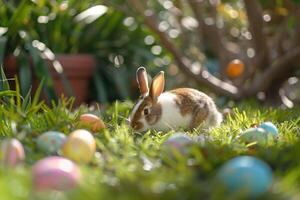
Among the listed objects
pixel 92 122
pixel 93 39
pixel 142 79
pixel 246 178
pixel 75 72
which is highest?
pixel 246 178

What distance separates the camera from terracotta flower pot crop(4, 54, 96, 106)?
4637 millimetres

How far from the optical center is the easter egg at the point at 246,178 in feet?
4.58

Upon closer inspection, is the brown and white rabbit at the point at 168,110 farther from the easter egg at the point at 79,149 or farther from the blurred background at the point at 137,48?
the blurred background at the point at 137,48

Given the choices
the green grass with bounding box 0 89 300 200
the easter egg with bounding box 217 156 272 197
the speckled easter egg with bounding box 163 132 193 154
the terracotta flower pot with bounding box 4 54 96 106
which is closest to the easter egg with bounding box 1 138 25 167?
the green grass with bounding box 0 89 300 200

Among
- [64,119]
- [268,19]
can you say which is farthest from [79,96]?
[64,119]

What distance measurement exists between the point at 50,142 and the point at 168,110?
3.45 ft

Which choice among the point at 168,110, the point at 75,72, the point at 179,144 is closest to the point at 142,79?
the point at 168,110

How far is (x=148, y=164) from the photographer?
1.97 meters

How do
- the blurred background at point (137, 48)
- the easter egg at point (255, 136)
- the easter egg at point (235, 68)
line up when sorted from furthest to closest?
the easter egg at point (235, 68), the blurred background at point (137, 48), the easter egg at point (255, 136)

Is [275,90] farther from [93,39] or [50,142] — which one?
[50,142]

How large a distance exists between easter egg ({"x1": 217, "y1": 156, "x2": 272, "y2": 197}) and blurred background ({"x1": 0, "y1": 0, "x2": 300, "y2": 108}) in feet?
9.22

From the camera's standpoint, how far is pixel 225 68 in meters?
5.15

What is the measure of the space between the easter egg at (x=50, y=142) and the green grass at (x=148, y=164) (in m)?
0.04

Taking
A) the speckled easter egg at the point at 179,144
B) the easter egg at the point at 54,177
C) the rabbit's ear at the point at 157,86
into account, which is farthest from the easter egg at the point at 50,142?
the rabbit's ear at the point at 157,86
